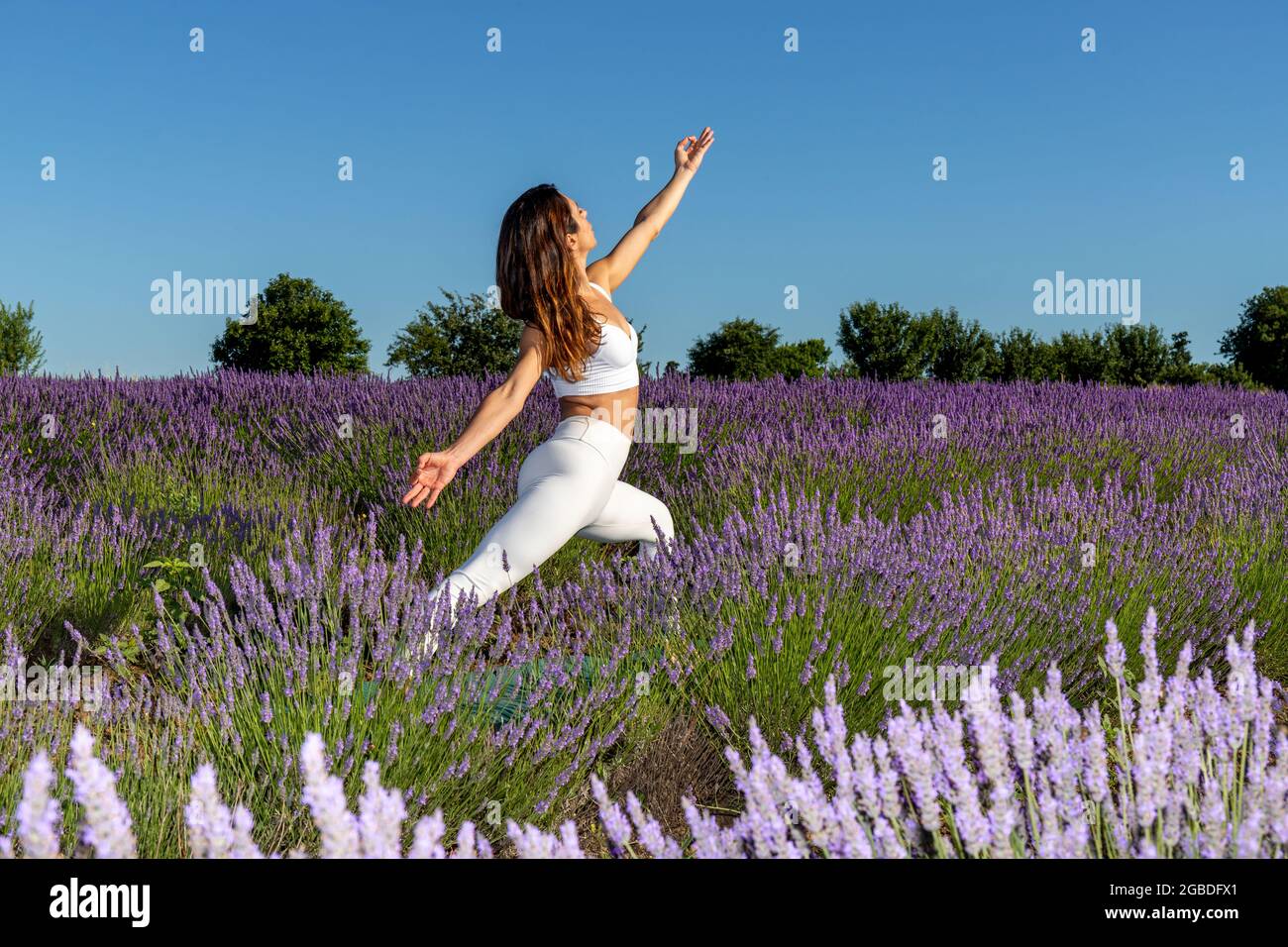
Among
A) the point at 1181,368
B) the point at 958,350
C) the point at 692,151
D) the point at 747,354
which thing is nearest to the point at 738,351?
the point at 747,354

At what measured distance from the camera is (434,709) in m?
2.46

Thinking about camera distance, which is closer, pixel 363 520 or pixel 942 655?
pixel 942 655

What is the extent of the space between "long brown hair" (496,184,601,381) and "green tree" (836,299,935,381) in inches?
1827

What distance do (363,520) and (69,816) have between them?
11.0 ft

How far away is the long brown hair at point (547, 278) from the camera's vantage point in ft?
11.3

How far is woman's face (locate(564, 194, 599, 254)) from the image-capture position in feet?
12.0

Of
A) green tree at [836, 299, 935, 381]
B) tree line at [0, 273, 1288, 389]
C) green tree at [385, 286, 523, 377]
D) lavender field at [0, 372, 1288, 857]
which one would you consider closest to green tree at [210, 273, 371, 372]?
tree line at [0, 273, 1288, 389]

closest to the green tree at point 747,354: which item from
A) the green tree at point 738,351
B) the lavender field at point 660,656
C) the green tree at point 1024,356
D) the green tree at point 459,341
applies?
the green tree at point 738,351

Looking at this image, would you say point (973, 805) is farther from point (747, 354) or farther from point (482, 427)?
point (747, 354)

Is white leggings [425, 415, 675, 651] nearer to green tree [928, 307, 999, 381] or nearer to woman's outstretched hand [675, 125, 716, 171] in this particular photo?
woman's outstretched hand [675, 125, 716, 171]

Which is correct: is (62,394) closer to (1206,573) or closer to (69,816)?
(69,816)
